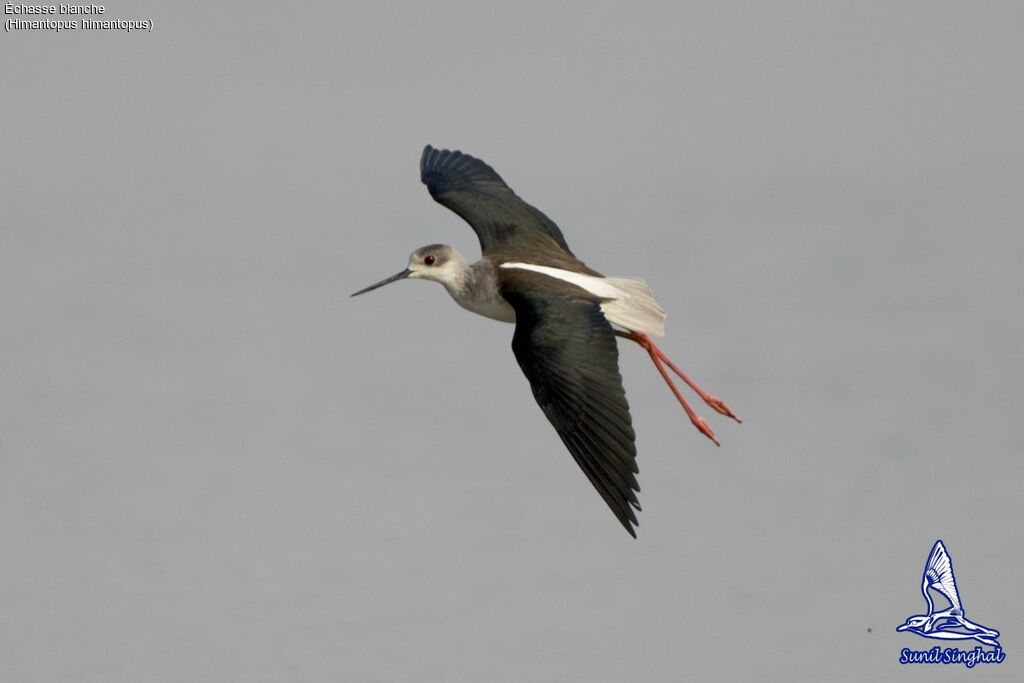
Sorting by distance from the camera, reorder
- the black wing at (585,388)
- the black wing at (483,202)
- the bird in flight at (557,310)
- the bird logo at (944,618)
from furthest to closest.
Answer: the black wing at (483,202)
the bird logo at (944,618)
the bird in flight at (557,310)
the black wing at (585,388)

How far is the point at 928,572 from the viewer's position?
9.85m

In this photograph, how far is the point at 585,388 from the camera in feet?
28.5

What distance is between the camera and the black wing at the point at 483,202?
35.0 feet

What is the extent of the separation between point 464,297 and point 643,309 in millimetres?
984

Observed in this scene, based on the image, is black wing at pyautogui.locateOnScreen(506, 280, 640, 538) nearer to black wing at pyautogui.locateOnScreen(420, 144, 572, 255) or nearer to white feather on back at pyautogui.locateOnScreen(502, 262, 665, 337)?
white feather on back at pyautogui.locateOnScreen(502, 262, 665, 337)

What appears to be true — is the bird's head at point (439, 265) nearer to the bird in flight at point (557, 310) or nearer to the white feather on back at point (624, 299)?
the bird in flight at point (557, 310)

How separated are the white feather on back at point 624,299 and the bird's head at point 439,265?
0.43m

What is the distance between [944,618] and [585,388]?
7.58ft

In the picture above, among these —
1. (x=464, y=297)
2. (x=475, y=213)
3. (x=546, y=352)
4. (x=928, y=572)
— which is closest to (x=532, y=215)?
(x=475, y=213)

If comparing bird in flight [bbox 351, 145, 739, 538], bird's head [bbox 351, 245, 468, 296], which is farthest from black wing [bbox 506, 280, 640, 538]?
bird's head [bbox 351, 245, 468, 296]

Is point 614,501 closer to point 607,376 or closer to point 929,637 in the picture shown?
point 607,376

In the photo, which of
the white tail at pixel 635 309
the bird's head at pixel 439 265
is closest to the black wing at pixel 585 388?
the white tail at pixel 635 309

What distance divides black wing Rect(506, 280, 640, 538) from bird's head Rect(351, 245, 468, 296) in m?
1.01
